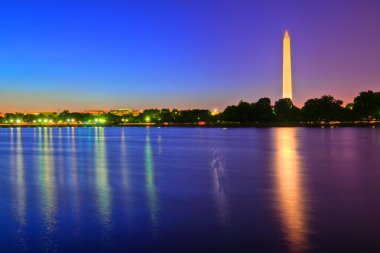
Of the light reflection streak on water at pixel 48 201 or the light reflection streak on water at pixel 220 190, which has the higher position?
the light reflection streak on water at pixel 48 201

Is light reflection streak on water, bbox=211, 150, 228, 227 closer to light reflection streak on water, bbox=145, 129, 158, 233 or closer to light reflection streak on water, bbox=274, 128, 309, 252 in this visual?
light reflection streak on water, bbox=274, 128, 309, 252

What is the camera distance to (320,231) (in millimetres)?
11461

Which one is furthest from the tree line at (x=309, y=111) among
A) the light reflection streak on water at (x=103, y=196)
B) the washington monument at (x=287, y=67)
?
the light reflection streak on water at (x=103, y=196)

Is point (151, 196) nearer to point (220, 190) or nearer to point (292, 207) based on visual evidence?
point (220, 190)

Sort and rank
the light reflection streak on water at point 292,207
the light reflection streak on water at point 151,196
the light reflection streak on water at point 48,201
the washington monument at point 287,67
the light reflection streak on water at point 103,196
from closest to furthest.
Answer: the light reflection streak on water at point 292,207, the light reflection streak on water at point 48,201, the light reflection streak on water at point 151,196, the light reflection streak on water at point 103,196, the washington monument at point 287,67

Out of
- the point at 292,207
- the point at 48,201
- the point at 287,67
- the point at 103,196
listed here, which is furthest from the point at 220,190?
the point at 287,67

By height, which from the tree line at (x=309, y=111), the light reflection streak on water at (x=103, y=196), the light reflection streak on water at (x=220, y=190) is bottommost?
the light reflection streak on water at (x=220, y=190)

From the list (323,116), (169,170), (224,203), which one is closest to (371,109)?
(323,116)

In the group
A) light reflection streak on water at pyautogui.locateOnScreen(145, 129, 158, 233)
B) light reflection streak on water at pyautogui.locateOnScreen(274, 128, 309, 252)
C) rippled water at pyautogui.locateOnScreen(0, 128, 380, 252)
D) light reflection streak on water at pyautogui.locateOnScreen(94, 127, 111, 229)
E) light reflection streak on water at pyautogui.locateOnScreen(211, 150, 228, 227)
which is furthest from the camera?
light reflection streak on water at pyautogui.locateOnScreen(211, 150, 228, 227)

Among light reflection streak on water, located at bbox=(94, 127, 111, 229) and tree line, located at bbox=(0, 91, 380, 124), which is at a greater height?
tree line, located at bbox=(0, 91, 380, 124)

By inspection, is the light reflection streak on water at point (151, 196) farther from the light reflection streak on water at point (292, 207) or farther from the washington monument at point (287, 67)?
the washington monument at point (287, 67)

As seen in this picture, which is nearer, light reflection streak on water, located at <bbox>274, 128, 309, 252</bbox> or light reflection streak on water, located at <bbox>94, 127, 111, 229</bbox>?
light reflection streak on water, located at <bbox>274, 128, 309, 252</bbox>

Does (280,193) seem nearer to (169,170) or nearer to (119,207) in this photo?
(119,207)

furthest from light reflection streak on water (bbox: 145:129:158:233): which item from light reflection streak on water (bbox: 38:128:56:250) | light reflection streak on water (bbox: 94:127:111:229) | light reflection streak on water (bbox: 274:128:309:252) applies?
light reflection streak on water (bbox: 274:128:309:252)
